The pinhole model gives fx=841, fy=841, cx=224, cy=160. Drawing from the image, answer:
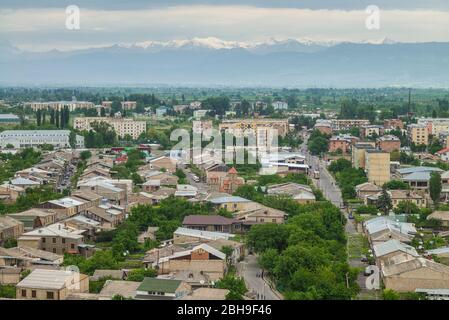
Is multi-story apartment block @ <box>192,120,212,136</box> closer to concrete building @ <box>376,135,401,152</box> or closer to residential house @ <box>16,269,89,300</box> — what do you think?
concrete building @ <box>376,135,401,152</box>

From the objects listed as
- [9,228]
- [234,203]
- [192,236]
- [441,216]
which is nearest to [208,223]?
[192,236]

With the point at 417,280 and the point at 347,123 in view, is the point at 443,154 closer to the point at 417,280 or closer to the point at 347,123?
the point at 347,123

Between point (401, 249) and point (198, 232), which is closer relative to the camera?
point (401, 249)

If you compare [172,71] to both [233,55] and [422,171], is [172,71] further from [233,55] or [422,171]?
[422,171]

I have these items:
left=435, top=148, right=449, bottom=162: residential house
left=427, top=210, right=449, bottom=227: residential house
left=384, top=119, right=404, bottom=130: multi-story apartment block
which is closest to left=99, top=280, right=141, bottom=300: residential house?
left=427, top=210, right=449, bottom=227: residential house

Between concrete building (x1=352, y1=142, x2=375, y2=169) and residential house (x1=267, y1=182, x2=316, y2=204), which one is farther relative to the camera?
concrete building (x1=352, y1=142, x2=375, y2=169)

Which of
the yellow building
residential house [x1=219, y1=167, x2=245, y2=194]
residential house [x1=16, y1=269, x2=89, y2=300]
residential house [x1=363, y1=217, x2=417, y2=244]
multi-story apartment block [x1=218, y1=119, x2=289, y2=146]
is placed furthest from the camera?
multi-story apartment block [x1=218, y1=119, x2=289, y2=146]
